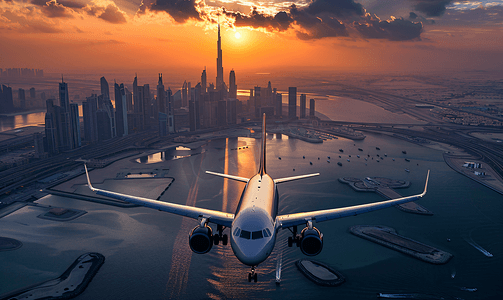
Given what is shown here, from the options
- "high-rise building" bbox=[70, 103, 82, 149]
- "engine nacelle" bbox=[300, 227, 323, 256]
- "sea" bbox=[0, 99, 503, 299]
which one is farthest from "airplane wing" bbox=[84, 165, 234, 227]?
"high-rise building" bbox=[70, 103, 82, 149]

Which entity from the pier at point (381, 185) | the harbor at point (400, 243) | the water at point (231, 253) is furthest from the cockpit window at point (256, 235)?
the pier at point (381, 185)

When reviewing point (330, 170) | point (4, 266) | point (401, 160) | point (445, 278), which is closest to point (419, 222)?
point (445, 278)

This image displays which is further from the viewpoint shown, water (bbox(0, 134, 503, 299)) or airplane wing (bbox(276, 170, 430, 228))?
water (bbox(0, 134, 503, 299))

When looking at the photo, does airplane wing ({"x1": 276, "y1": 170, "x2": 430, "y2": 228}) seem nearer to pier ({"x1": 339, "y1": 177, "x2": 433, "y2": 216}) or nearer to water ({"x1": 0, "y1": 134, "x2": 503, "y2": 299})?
water ({"x1": 0, "y1": 134, "x2": 503, "y2": 299})

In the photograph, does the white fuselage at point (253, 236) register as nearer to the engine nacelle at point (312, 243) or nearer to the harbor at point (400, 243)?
the engine nacelle at point (312, 243)

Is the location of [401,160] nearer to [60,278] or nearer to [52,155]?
[60,278]
